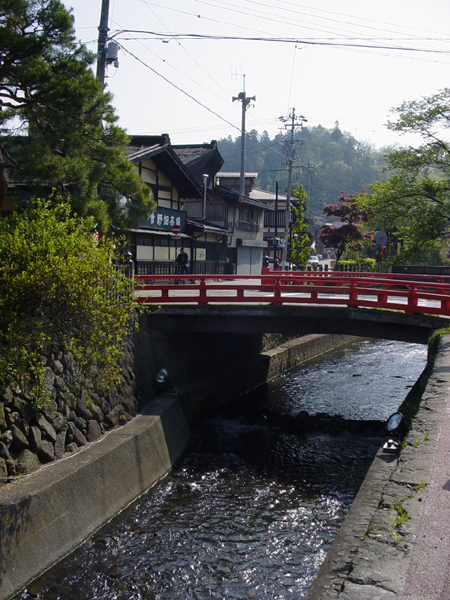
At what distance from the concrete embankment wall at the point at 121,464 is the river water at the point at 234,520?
0.30 meters

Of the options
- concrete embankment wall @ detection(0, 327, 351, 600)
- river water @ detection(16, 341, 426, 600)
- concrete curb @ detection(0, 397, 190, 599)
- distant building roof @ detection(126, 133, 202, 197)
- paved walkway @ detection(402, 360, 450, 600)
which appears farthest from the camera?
distant building roof @ detection(126, 133, 202, 197)

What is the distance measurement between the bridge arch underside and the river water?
2.65 meters

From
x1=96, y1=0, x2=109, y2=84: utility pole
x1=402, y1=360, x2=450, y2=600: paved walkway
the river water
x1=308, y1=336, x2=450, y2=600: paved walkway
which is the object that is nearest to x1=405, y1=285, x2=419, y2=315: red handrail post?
the river water

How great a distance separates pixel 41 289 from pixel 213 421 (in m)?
9.01

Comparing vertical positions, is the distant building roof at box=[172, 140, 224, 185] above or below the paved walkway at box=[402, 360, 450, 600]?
above

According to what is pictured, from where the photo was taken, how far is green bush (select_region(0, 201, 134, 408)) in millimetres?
8461

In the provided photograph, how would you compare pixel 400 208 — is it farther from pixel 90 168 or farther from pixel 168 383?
pixel 90 168

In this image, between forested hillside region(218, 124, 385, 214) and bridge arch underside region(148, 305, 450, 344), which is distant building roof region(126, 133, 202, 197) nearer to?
bridge arch underside region(148, 305, 450, 344)

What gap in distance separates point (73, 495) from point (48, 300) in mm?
3102

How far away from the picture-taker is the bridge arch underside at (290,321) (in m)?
15.5

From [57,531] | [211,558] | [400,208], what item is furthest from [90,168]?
[400,208]

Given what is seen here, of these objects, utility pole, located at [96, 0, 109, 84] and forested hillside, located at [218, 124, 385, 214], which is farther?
forested hillside, located at [218, 124, 385, 214]

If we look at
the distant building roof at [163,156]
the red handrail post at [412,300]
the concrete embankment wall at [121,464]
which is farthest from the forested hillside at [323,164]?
the red handrail post at [412,300]

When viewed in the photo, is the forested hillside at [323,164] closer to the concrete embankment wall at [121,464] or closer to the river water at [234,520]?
the concrete embankment wall at [121,464]
